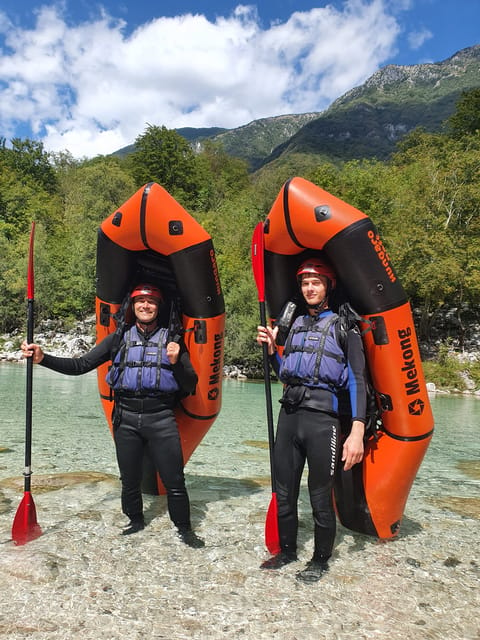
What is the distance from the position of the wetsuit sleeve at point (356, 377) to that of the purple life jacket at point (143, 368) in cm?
118

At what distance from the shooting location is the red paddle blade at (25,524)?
120 inches

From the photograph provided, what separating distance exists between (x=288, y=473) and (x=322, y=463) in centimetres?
25

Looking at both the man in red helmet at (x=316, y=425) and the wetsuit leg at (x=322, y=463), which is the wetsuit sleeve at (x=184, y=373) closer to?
the man in red helmet at (x=316, y=425)

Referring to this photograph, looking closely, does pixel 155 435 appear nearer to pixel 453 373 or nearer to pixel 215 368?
pixel 215 368

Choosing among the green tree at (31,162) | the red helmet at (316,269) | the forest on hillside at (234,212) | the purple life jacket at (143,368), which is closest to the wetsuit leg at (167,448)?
the purple life jacket at (143,368)

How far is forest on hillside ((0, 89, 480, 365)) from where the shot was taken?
22.1m

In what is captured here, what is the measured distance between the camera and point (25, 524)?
3088 mm

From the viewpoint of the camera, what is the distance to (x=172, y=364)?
3.07 metres

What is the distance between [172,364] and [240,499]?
6.19 ft

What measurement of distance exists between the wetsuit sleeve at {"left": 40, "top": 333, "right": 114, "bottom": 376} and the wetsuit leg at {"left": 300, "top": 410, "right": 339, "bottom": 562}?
155cm

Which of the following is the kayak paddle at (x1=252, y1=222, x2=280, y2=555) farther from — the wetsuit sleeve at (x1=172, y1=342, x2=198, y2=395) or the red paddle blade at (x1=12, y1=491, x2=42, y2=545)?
the red paddle blade at (x1=12, y1=491, x2=42, y2=545)

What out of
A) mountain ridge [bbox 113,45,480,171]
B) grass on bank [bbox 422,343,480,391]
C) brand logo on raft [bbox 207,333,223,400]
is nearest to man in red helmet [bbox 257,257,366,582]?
brand logo on raft [bbox 207,333,223,400]

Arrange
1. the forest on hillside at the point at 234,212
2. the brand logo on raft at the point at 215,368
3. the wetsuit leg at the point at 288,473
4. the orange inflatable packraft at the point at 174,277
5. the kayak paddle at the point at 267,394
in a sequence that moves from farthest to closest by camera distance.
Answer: the forest on hillside at the point at 234,212 < the brand logo on raft at the point at 215,368 < the orange inflatable packraft at the point at 174,277 < the kayak paddle at the point at 267,394 < the wetsuit leg at the point at 288,473

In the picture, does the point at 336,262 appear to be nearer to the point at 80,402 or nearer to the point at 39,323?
the point at 80,402
